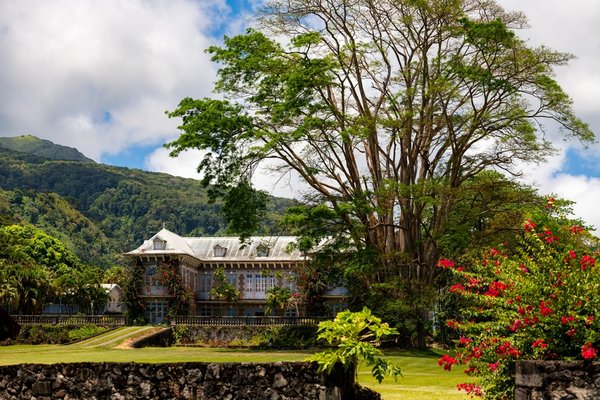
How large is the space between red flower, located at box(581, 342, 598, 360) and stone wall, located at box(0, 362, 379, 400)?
3.15 meters

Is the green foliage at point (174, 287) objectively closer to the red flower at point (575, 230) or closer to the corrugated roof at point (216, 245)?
the corrugated roof at point (216, 245)

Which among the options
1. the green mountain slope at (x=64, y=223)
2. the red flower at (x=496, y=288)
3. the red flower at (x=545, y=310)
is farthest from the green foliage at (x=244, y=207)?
the green mountain slope at (x=64, y=223)

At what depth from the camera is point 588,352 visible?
9422 millimetres

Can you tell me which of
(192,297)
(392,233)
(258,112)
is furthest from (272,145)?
(192,297)

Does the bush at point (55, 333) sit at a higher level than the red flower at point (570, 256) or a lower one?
lower

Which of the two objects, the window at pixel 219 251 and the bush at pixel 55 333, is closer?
the bush at pixel 55 333

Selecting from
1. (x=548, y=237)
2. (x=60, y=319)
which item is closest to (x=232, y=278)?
(x=60, y=319)

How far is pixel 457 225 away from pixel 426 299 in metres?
4.53

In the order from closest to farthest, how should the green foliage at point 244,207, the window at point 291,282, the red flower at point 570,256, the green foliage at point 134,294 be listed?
the red flower at point 570,256 < the green foliage at point 244,207 < the green foliage at point 134,294 < the window at point 291,282

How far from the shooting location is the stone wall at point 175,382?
10680 millimetres

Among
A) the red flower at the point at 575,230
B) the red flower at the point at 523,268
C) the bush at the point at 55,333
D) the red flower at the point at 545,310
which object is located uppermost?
the red flower at the point at 575,230

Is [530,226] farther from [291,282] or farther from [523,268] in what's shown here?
[291,282]

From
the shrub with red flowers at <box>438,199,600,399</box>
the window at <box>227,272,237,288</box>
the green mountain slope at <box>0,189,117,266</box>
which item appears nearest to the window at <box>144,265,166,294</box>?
the window at <box>227,272,237,288</box>

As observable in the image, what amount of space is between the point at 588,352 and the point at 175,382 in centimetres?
591
